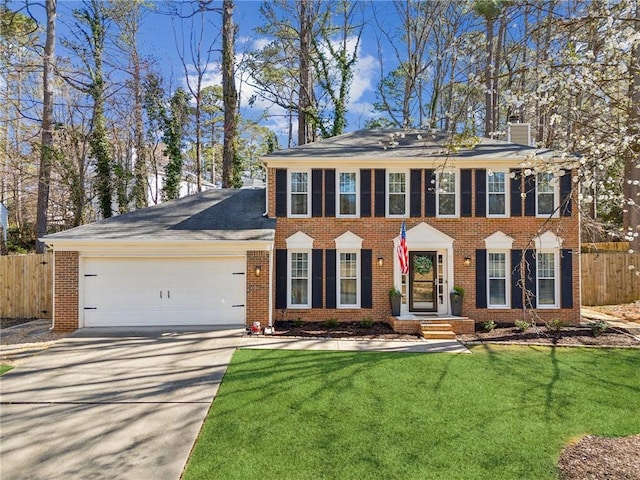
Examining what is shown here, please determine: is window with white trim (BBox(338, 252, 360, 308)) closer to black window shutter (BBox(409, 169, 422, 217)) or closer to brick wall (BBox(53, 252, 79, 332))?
black window shutter (BBox(409, 169, 422, 217))

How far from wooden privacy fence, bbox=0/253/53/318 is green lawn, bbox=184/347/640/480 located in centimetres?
799

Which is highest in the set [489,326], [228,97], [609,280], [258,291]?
[228,97]

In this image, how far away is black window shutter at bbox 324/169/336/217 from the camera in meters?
10.9

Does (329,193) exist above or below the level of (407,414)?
above

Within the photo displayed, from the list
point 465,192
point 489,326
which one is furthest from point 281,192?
point 489,326

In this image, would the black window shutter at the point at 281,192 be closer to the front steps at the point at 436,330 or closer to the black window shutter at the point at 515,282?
the front steps at the point at 436,330

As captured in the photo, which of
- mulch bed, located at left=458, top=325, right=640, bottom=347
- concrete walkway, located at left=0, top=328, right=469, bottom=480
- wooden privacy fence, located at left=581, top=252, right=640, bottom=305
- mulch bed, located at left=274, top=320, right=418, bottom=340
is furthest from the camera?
wooden privacy fence, located at left=581, top=252, right=640, bottom=305

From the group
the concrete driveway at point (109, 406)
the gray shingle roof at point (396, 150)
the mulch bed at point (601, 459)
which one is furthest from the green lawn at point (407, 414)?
the gray shingle roof at point (396, 150)

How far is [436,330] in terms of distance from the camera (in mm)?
9414

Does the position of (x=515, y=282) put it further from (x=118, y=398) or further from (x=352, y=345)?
(x=118, y=398)

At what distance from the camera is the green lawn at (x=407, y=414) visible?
3967 mm

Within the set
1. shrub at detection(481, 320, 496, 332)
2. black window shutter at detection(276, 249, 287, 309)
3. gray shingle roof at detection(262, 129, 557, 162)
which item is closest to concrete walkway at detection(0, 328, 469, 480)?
shrub at detection(481, 320, 496, 332)

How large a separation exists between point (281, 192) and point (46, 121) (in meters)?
10.5

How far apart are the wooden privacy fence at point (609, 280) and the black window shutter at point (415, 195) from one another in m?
7.54
